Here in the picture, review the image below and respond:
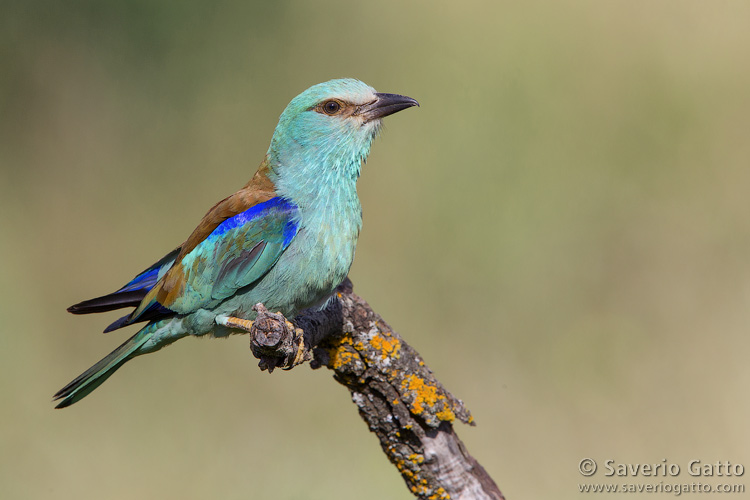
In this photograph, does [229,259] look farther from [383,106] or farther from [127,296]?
[383,106]

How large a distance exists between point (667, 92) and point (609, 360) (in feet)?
7.46

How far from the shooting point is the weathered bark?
12.2 ft

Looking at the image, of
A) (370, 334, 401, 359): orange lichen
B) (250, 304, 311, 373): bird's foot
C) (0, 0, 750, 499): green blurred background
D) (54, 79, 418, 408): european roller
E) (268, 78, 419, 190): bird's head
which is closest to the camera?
(250, 304, 311, 373): bird's foot

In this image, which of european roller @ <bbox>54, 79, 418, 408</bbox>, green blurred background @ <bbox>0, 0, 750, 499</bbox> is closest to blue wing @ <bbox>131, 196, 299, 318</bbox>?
european roller @ <bbox>54, 79, 418, 408</bbox>

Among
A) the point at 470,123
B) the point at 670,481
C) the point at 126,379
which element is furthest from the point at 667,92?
the point at 126,379

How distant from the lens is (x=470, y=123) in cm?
679

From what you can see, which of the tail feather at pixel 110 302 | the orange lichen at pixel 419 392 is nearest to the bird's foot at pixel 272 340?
the orange lichen at pixel 419 392

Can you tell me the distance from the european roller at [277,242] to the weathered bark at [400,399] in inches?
7.5

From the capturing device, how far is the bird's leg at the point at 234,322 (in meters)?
3.63

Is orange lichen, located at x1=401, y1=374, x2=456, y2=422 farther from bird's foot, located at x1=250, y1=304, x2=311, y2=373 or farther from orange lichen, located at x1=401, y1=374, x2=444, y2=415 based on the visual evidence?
bird's foot, located at x1=250, y1=304, x2=311, y2=373

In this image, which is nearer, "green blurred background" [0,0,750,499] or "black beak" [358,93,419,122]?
"black beak" [358,93,419,122]

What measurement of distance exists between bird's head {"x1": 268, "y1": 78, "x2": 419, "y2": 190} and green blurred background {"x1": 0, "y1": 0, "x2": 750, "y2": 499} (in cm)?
250

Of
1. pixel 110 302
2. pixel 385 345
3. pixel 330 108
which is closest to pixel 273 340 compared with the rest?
pixel 385 345

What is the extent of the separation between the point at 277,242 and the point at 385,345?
65 centimetres
